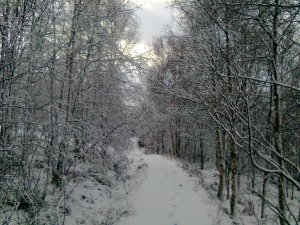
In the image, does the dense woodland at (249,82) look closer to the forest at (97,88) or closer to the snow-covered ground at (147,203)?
the forest at (97,88)

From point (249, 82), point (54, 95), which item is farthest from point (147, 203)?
point (249, 82)

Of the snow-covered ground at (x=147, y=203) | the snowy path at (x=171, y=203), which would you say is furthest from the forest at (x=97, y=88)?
the snowy path at (x=171, y=203)

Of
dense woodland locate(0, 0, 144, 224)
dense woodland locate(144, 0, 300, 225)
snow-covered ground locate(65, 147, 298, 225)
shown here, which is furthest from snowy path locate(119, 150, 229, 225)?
dense woodland locate(0, 0, 144, 224)

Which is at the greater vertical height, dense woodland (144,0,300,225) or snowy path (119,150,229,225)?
dense woodland (144,0,300,225)

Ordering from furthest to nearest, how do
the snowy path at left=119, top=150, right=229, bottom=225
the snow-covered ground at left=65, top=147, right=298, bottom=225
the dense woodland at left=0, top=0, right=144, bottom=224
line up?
the snowy path at left=119, top=150, right=229, bottom=225, the snow-covered ground at left=65, top=147, right=298, bottom=225, the dense woodland at left=0, top=0, right=144, bottom=224

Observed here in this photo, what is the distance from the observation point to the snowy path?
1080 cm

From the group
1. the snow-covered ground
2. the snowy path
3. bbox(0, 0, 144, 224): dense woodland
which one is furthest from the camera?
the snowy path

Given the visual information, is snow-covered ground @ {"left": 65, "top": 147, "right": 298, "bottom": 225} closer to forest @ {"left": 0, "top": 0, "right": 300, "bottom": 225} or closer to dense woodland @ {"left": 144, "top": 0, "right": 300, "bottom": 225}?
forest @ {"left": 0, "top": 0, "right": 300, "bottom": 225}

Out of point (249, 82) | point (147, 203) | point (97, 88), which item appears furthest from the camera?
point (147, 203)

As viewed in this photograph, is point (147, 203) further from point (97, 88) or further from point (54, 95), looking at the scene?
point (54, 95)

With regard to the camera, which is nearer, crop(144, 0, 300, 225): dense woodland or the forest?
crop(144, 0, 300, 225): dense woodland

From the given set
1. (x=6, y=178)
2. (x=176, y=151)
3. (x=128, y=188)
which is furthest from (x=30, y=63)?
(x=176, y=151)

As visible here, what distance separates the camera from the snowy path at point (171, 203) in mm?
10805

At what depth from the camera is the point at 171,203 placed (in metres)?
12.6
